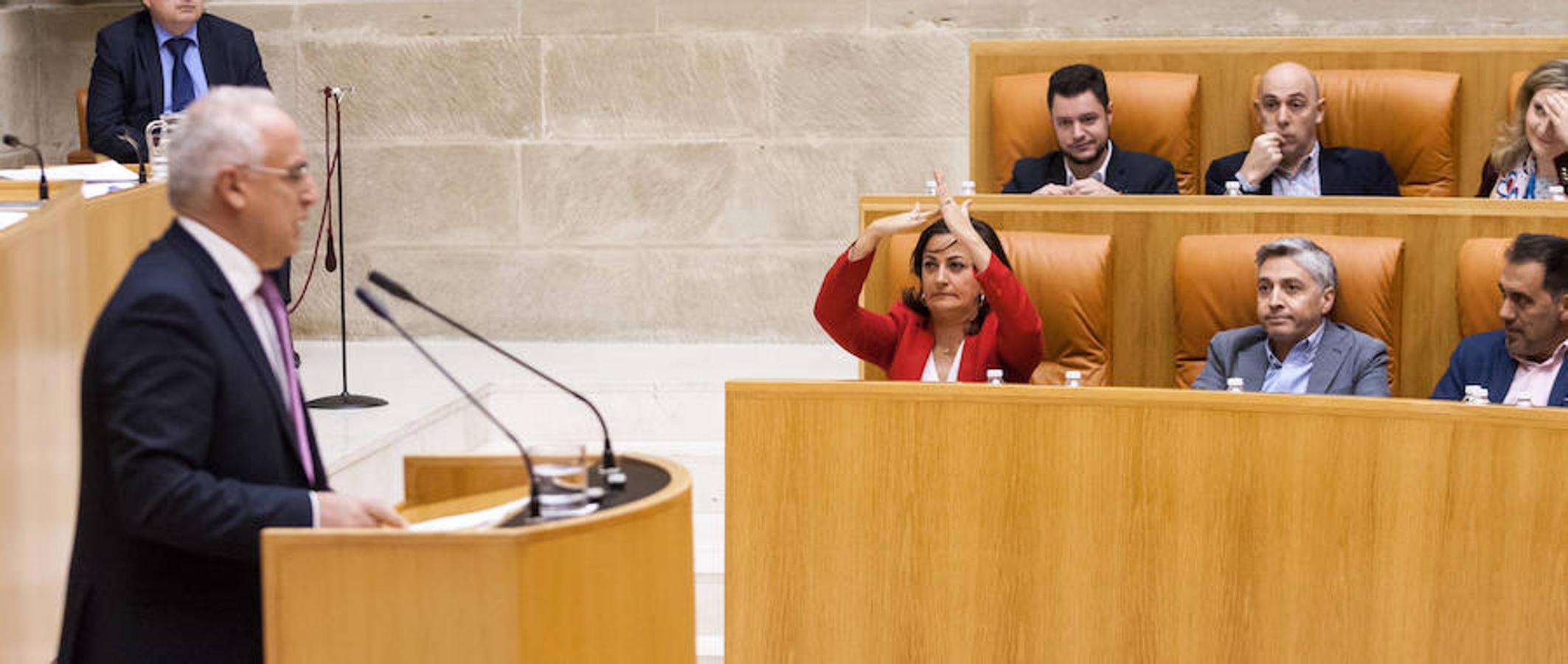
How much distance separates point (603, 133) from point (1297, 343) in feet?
8.56

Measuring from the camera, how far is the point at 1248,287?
3182 millimetres

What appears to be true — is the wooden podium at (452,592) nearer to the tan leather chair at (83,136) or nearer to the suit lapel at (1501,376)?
the suit lapel at (1501,376)

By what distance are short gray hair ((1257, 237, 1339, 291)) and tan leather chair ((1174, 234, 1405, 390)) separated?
93 mm

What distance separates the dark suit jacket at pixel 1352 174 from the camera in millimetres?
3852

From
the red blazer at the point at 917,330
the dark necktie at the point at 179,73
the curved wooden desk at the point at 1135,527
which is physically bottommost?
the curved wooden desk at the point at 1135,527

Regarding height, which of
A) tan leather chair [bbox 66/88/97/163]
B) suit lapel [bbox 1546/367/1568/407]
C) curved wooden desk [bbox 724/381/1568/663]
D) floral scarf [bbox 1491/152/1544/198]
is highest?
tan leather chair [bbox 66/88/97/163]

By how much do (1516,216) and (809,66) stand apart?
93.5 inches

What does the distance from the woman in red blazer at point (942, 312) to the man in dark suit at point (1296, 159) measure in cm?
88

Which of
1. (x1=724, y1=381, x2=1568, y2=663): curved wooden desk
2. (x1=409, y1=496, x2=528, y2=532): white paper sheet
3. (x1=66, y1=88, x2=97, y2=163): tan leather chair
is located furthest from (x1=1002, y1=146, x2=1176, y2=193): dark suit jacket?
(x1=409, y1=496, x2=528, y2=532): white paper sheet

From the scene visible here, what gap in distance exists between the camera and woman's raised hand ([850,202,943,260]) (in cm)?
305

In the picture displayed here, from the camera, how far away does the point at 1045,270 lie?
3271mm

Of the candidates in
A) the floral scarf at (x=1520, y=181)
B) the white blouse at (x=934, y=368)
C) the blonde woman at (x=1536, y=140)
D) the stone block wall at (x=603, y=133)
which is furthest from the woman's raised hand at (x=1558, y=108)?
the stone block wall at (x=603, y=133)

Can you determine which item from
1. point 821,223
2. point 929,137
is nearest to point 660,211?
point 821,223

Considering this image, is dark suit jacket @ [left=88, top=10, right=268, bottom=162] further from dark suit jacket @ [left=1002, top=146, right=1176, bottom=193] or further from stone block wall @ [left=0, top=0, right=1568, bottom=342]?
dark suit jacket @ [left=1002, top=146, right=1176, bottom=193]
